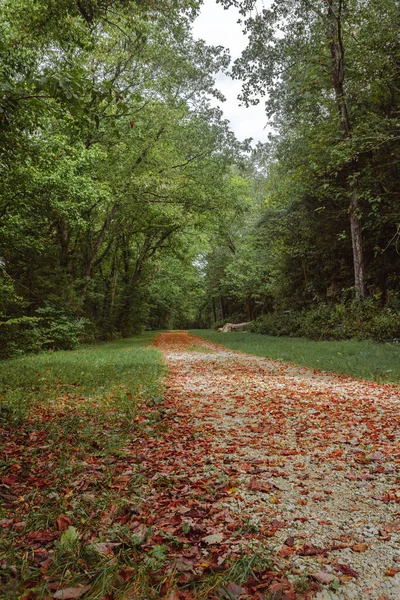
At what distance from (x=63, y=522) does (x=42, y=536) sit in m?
0.15

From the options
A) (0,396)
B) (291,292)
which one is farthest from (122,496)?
(291,292)

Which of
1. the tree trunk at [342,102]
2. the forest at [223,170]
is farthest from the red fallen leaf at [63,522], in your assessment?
the tree trunk at [342,102]

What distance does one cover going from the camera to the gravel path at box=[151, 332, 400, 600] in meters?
1.84

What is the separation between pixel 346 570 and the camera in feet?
5.69

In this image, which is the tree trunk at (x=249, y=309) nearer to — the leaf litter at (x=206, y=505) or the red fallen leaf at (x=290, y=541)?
Result: the leaf litter at (x=206, y=505)

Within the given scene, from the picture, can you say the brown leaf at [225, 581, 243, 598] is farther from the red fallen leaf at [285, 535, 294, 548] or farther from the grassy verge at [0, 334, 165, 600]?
the red fallen leaf at [285, 535, 294, 548]

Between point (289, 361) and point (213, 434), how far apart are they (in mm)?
6532

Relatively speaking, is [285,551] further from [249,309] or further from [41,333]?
[249,309]

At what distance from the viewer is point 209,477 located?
2820mm

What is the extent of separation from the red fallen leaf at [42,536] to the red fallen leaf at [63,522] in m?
0.06

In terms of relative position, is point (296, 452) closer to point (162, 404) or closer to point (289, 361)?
point (162, 404)

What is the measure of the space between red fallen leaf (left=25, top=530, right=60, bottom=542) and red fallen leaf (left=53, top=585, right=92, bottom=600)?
0.50 meters

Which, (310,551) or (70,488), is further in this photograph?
(70,488)

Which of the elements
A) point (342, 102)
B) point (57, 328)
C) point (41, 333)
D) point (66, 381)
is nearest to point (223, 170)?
point (342, 102)
